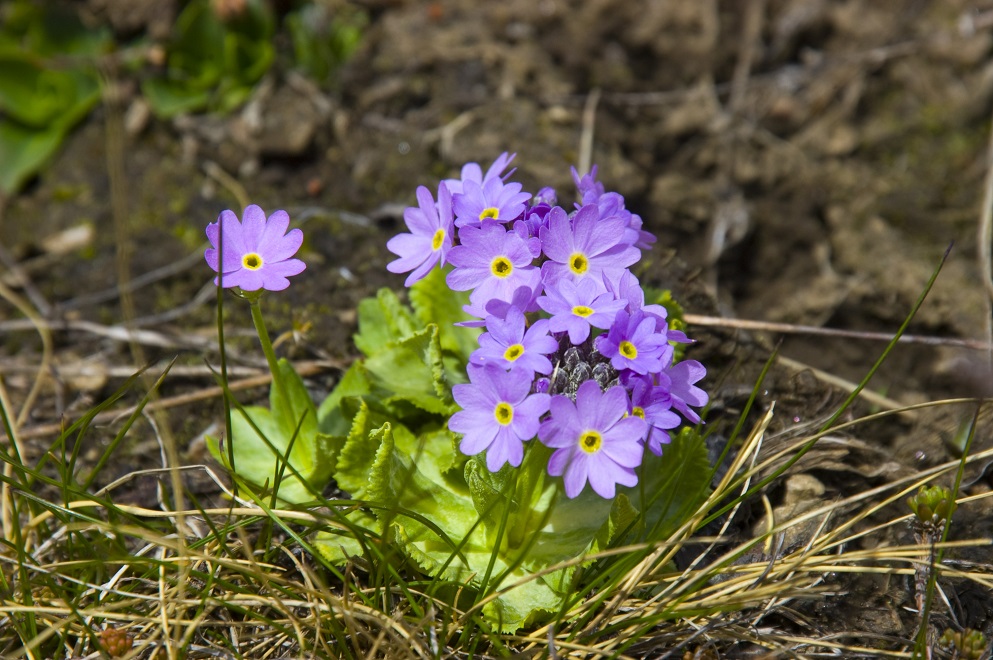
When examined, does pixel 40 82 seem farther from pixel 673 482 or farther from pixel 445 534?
pixel 673 482

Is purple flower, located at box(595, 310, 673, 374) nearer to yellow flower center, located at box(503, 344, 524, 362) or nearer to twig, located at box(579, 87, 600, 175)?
yellow flower center, located at box(503, 344, 524, 362)

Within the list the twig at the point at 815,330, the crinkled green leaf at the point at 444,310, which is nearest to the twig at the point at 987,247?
the twig at the point at 815,330

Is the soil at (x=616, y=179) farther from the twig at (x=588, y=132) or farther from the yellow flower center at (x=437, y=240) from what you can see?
the yellow flower center at (x=437, y=240)

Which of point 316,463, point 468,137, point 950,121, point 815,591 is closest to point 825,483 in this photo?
point 815,591

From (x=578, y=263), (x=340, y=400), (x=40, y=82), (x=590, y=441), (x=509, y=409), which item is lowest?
(x=340, y=400)

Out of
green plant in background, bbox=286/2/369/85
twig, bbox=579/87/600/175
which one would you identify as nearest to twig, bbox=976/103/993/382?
twig, bbox=579/87/600/175

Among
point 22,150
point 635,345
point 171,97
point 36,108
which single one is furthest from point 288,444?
point 36,108
